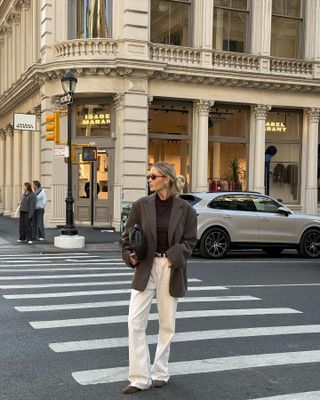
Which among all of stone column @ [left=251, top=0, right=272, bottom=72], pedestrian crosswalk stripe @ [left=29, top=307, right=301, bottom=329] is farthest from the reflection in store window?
pedestrian crosswalk stripe @ [left=29, top=307, right=301, bottom=329]

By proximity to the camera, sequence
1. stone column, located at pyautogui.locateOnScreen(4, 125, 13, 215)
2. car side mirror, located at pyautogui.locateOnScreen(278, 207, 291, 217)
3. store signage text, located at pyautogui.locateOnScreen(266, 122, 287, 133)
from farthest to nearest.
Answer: stone column, located at pyautogui.locateOnScreen(4, 125, 13, 215) → store signage text, located at pyautogui.locateOnScreen(266, 122, 287, 133) → car side mirror, located at pyautogui.locateOnScreen(278, 207, 291, 217)

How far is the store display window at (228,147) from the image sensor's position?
942 inches

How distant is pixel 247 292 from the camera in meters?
9.76

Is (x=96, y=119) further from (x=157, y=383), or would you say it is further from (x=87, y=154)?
(x=157, y=383)

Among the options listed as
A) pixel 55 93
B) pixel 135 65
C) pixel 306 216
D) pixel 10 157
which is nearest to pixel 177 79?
pixel 135 65

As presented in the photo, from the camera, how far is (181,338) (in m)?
6.52

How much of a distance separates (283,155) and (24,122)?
37.5 ft

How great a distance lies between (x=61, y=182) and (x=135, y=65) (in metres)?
5.35

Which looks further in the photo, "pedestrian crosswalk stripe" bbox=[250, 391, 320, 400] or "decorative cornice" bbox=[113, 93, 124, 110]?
"decorative cornice" bbox=[113, 93, 124, 110]

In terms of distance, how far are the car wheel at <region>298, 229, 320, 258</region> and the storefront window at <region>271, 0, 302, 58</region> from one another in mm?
11219

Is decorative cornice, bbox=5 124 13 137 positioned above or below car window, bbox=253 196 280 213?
above

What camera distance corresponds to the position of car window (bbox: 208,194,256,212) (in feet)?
49.3

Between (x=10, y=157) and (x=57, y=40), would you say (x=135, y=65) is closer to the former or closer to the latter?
(x=57, y=40)

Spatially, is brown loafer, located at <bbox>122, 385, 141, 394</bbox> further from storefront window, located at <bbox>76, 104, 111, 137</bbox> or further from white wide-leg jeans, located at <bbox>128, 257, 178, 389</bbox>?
storefront window, located at <bbox>76, 104, 111, 137</bbox>
